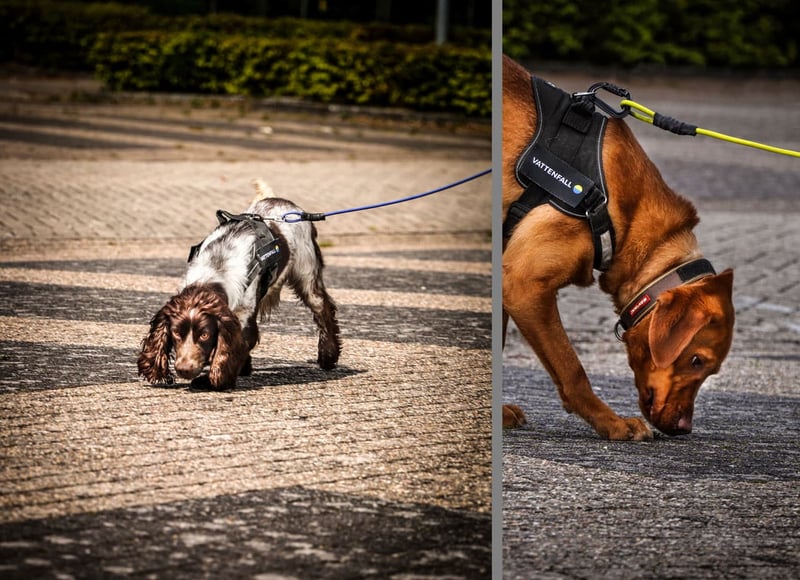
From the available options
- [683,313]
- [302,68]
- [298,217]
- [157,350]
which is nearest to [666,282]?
[683,313]

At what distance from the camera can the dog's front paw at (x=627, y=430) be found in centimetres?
479

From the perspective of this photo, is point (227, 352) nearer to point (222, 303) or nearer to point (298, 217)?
point (222, 303)

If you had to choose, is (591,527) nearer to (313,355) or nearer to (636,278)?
(636,278)

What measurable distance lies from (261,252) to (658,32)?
2750cm

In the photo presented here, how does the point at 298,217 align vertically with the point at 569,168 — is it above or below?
below

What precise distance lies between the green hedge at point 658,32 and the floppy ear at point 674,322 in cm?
2466

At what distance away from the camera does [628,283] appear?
4812 mm

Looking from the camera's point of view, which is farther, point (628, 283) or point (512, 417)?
point (512, 417)

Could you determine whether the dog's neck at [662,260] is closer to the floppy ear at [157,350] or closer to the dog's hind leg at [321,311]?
the dog's hind leg at [321,311]

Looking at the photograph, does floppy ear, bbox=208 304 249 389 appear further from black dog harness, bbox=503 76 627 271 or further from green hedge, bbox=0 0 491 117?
green hedge, bbox=0 0 491 117

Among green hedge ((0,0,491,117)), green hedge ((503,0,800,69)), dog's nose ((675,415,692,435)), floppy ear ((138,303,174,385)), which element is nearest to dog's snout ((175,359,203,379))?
floppy ear ((138,303,174,385))

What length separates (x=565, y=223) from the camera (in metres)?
4.66

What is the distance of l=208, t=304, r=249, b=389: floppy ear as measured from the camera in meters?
4.73

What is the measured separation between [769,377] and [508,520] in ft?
11.3
